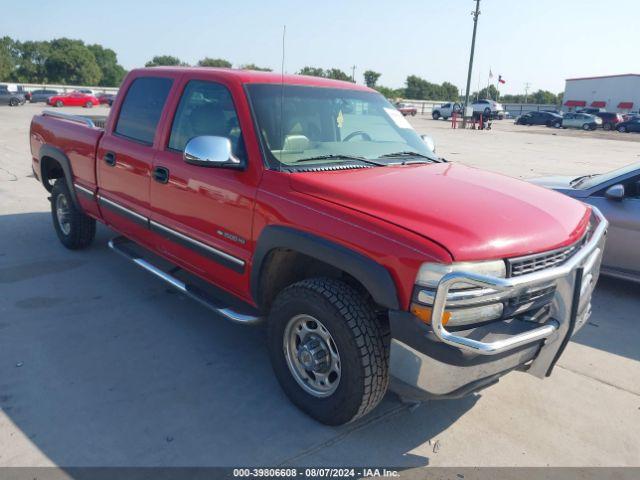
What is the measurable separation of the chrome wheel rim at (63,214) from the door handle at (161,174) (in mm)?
2237

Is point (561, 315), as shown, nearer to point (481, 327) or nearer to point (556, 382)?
point (481, 327)

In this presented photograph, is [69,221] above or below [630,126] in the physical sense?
below

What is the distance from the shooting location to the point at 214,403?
3158 millimetres

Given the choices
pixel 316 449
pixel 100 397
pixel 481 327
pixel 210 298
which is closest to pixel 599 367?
pixel 481 327

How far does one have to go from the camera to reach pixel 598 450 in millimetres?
2889

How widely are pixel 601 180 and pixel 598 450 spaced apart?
3.40 meters

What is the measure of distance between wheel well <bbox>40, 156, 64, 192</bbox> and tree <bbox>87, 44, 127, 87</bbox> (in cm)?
10364

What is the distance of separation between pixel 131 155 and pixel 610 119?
1887 inches

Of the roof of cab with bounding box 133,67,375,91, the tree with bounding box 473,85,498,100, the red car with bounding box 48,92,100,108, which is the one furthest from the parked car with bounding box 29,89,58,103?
the tree with bounding box 473,85,498,100

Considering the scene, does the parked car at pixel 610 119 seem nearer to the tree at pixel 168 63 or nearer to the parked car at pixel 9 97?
the tree at pixel 168 63

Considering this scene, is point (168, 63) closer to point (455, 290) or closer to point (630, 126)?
point (455, 290)

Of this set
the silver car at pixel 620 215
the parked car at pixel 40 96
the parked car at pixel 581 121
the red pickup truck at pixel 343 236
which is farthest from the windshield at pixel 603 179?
the parked car at pixel 40 96

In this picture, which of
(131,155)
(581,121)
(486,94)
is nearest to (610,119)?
(581,121)

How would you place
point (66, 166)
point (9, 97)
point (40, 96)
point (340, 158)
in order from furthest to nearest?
point (40, 96), point (9, 97), point (66, 166), point (340, 158)
